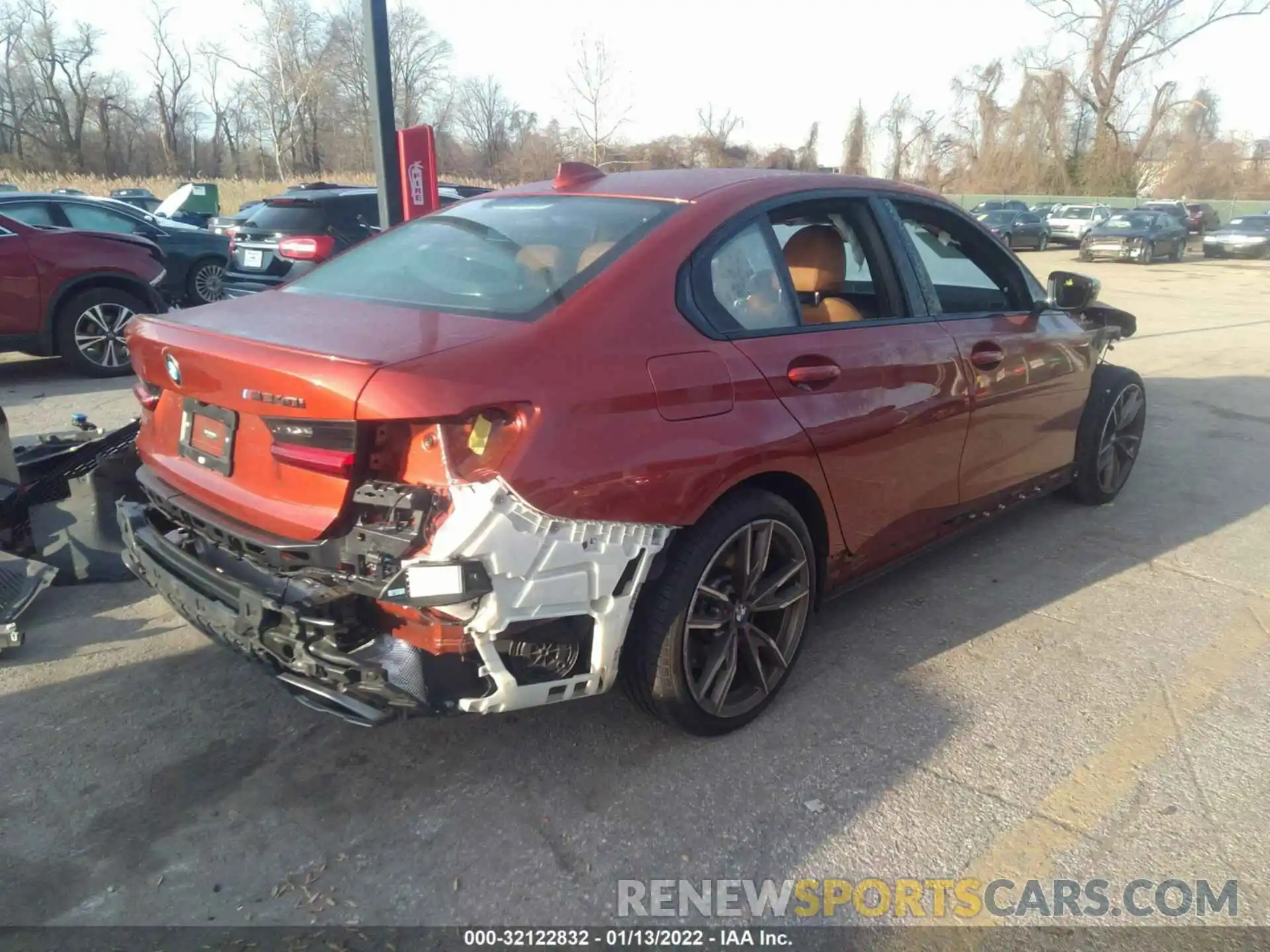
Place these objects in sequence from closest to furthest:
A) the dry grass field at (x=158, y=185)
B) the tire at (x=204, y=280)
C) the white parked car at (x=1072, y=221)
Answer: the tire at (x=204, y=280) < the white parked car at (x=1072, y=221) < the dry grass field at (x=158, y=185)

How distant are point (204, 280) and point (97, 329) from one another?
4007 mm

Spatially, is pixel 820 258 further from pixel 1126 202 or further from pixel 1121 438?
pixel 1126 202

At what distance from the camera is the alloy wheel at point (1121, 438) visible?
5109 millimetres

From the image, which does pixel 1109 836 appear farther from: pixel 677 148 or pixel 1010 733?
pixel 677 148

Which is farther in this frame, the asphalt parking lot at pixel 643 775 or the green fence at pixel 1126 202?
the green fence at pixel 1126 202

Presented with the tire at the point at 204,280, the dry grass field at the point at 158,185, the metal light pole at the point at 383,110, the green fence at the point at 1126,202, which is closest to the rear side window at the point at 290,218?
the tire at the point at 204,280

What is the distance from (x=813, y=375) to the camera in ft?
9.81

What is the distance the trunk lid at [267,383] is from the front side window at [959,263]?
210 centimetres

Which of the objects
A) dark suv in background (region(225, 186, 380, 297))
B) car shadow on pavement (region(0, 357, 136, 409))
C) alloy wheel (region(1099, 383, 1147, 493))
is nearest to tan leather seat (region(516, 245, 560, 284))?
alloy wheel (region(1099, 383, 1147, 493))

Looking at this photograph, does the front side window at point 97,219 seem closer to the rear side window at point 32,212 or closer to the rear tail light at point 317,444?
the rear side window at point 32,212

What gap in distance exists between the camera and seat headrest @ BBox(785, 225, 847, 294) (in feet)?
11.6

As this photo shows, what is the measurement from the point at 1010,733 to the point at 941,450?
1.10m

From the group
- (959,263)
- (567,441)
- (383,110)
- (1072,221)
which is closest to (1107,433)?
(959,263)

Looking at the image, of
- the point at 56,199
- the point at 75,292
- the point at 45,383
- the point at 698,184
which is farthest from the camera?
the point at 56,199
